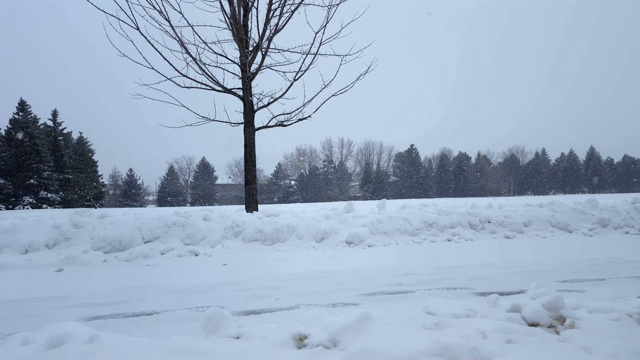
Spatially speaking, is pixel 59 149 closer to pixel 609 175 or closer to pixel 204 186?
pixel 204 186

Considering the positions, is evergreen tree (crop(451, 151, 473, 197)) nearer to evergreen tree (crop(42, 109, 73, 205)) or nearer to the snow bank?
the snow bank

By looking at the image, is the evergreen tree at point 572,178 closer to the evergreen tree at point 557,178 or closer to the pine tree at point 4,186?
the evergreen tree at point 557,178

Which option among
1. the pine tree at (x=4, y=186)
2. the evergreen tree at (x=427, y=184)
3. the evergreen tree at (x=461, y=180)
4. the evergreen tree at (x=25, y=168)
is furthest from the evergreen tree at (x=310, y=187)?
the pine tree at (x=4, y=186)

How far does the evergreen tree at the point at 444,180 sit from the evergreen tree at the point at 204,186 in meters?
33.1

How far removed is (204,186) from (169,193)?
452cm

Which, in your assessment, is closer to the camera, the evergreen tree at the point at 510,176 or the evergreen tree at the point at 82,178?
the evergreen tree at the point at 82,178

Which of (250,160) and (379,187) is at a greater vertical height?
(379,187)

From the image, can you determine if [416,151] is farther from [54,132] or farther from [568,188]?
[54,132]

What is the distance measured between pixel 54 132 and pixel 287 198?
27.9 metres

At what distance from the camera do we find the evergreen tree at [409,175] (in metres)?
52.7

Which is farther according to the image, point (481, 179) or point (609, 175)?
point (481, 179)

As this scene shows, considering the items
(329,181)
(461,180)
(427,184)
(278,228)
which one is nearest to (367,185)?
(329,181)

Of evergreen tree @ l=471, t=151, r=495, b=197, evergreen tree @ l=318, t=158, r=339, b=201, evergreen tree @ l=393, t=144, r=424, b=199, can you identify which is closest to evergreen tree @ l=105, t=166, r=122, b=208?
evergreen tree @ l=318, t=158, r=339, b=201

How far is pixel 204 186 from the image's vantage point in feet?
158
